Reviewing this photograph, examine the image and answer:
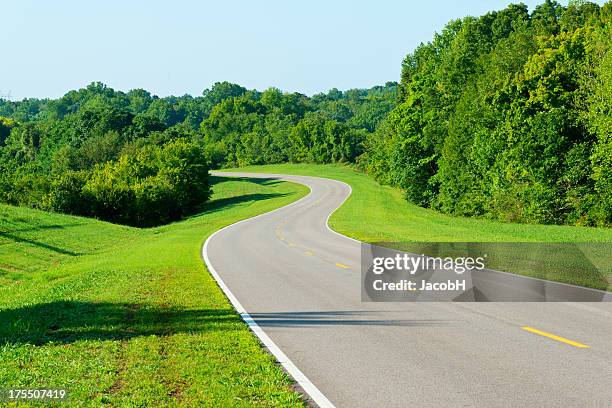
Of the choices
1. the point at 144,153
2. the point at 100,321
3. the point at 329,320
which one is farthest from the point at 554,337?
the point at 144,153

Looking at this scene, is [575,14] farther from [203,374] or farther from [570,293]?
[203,374]

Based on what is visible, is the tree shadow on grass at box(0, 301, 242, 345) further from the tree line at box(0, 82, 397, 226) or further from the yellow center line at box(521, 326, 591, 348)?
the tree line at box(0, 82, 397, 226)

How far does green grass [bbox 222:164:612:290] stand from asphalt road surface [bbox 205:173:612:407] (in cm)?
583

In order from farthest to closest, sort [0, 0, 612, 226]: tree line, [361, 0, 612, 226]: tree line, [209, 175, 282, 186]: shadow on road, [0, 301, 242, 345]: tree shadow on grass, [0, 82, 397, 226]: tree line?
1. [209, 175, 282, 186]: shadow on road
2. [0, 82, 397, 226]: tree line
3. [0, 0, 612, 226]: tree line
4. [361, 0, 612, 226]: tree line
5. [0, 301, 242, 345]: tree shadow on grass

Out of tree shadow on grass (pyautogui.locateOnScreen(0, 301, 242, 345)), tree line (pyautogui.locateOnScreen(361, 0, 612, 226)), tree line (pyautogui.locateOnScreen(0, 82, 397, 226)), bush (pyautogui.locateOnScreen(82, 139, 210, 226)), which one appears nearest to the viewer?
tree shadow on grass (pyautogui.locateOnScreen(0, 301, 242, 345))

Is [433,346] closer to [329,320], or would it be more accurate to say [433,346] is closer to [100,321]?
[329,320]

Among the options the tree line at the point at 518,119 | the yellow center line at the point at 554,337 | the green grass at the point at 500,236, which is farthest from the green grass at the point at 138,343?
the tree line at the point at 518,119

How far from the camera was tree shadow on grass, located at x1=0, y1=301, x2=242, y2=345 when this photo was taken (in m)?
11.4

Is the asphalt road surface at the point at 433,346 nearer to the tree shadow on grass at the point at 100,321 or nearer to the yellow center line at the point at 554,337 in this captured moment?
the yellow center line at the point at 554,337

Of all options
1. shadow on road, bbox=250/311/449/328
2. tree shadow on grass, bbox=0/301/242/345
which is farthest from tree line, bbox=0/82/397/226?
shadow on road, bbox=250/311/449/328

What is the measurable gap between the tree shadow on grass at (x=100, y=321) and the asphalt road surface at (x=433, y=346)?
1175mm

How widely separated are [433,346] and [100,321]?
6510 mm

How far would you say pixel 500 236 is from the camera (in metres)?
34.5

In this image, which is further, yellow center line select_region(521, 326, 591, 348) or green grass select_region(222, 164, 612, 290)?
green grass select_region(222, 164, 612, 290)
